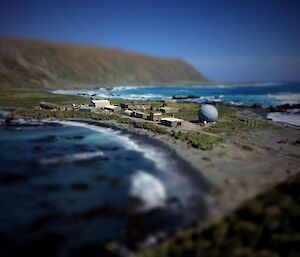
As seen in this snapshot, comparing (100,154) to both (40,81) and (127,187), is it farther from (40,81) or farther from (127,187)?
(40,81)

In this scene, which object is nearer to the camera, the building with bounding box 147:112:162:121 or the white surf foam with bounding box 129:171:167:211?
the white surf foam with bounding box 129:171:167:211

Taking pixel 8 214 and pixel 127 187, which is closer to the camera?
pixel 8 214

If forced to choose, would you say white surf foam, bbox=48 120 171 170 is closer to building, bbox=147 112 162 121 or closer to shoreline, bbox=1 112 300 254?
shoreline, bbox=1 112 300 254

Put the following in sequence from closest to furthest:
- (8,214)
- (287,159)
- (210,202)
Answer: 1. (8,214)
2. (210,202)
3. (287,159)

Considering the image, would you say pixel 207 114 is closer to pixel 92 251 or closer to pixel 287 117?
pixel 287 117

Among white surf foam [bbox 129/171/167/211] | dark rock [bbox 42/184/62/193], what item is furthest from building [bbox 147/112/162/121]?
dark rock [bbox 42/184/62/193]

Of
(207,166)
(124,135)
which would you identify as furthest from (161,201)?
(124,135)
